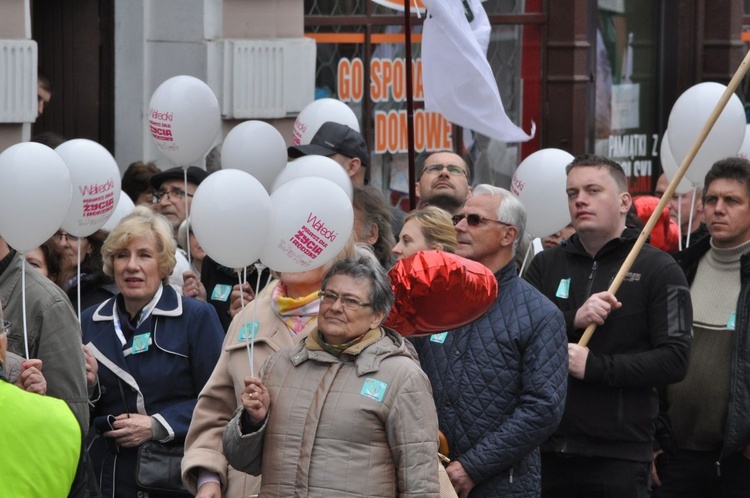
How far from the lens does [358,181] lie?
8.12m

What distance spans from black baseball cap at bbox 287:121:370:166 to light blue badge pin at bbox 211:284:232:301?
0.96 meters

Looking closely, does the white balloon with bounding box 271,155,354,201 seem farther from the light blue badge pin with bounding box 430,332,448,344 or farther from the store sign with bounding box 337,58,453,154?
the store sign with bounding box 337,58,453,154

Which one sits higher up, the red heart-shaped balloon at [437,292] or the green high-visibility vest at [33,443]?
the red heart-shaped balloon at [437,292]

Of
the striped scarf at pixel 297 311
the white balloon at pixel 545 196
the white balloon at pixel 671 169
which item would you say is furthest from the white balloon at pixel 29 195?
the white balloon at pixel 671 169

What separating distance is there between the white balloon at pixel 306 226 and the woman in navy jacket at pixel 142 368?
65 cm

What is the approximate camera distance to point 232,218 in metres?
5.45

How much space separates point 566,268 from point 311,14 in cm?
597

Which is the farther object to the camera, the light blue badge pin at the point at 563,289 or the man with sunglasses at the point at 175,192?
the man with sunglasses at the point at 175,192

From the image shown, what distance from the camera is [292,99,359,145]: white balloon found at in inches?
335

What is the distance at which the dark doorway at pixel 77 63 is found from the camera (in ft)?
33.6

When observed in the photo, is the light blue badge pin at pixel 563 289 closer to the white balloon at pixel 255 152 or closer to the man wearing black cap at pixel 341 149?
the man wearing black cap at pixel 341 149

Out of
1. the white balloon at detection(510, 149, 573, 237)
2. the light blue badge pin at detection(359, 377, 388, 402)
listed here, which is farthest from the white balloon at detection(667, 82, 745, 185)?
the light blue badge pin at detection(359, 377, 388, 402)

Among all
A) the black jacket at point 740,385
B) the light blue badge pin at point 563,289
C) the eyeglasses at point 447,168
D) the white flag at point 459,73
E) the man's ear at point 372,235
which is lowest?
the black jacket at point 740,385

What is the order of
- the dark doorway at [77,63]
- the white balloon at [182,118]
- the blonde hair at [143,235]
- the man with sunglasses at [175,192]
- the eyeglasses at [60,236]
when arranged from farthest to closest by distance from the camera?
the dark doorway at [77,63]
the man with sunglasses at [175,192]
the white balloon at [182,118]
the eyeglasses at [60,236]
the blonde hair at [143,235]
